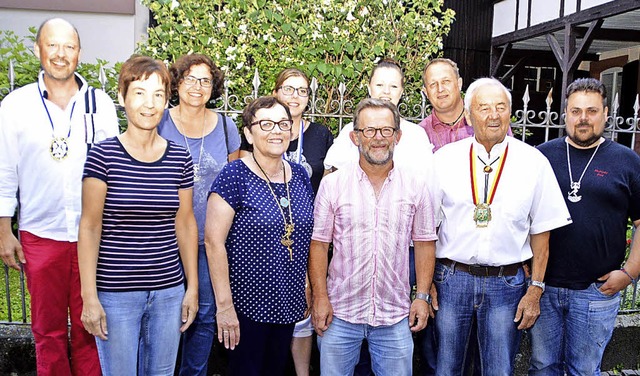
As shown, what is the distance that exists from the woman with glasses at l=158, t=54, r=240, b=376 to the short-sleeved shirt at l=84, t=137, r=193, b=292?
56 cm

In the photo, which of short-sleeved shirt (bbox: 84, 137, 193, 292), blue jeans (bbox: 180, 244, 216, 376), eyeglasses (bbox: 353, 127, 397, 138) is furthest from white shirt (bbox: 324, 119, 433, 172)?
short-sleeved shirt (bbox: 84, 137, 193, 292)

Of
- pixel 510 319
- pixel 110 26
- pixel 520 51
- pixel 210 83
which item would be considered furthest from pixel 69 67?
pixel 520 51

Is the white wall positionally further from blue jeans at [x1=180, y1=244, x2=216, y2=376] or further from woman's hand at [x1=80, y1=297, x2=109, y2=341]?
woman's hand at [x1=80, y1=297, x2=109, y2=341]

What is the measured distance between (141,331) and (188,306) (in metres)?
0.25

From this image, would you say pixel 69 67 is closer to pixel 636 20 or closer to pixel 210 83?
pixel 210 83

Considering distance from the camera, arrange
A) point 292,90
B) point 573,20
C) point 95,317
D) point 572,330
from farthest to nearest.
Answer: point 573,20 < point 292,90 < point 572,330 < point 95,317

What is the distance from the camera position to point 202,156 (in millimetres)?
3428

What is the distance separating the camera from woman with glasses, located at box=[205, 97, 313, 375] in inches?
114

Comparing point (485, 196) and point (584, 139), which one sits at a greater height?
point (584, 139)

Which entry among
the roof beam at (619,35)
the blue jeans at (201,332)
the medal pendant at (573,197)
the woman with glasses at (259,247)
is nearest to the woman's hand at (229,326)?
the woman with glasses at (259,247)

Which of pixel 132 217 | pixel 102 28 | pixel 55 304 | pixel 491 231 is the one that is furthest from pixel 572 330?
pixel 102 28

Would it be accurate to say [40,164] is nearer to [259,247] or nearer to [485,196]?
[259,247]

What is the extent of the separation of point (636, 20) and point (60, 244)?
1121 cm

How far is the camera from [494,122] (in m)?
3.17
